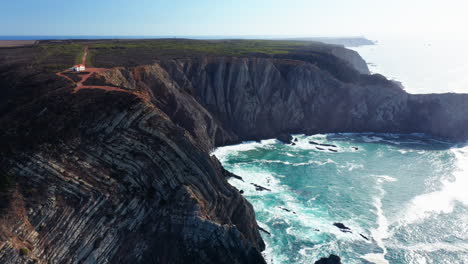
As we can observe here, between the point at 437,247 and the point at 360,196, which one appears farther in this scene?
the point at 360,196

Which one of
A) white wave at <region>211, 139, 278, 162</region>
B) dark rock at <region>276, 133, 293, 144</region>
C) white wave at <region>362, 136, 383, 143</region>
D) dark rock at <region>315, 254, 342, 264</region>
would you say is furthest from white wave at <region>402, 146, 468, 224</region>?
white wave at <region>211, 139, 278, 162</region>

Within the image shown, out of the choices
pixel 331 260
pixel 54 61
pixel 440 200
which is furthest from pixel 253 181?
pixel 54 61

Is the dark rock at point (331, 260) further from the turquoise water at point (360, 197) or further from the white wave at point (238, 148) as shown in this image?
the white wave at point (238, 148)

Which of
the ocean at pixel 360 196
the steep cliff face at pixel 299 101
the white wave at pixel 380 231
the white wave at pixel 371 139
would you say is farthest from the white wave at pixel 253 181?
the white wave at pixel 371 139

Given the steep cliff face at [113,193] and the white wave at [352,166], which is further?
the white wave at [352,166]

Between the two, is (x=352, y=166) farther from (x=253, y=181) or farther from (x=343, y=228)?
(x=343, y=228)

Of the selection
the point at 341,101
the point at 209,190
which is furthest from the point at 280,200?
the point at 341,101
